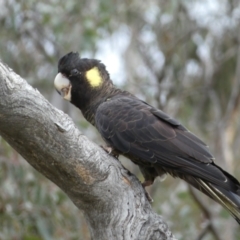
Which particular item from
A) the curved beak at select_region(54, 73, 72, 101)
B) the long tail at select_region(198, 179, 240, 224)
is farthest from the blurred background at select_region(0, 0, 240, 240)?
the long tail at select_region(198, 179, 240, 224)

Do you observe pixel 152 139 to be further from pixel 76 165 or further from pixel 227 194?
pixel 76 165

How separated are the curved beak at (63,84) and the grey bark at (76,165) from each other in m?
1.02

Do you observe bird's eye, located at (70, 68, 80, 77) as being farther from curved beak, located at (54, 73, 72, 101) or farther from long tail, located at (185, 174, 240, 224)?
long tail, located at (185, 174, 240, 224)

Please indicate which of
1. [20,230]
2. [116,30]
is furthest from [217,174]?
[116,30]

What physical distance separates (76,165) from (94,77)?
1.32 metres

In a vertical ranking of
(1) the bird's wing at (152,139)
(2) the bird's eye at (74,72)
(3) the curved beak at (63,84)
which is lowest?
(1) the bird's wing at (152,139)

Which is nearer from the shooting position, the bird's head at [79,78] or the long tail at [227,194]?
the long tail at [227,194]

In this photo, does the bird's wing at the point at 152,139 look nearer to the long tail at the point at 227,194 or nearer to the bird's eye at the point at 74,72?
the long tail at the point at 227,194

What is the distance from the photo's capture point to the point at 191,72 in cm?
750

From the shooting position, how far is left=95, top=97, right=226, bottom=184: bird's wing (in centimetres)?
308

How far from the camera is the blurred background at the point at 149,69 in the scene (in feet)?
15.2

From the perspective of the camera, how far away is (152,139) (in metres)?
3.22

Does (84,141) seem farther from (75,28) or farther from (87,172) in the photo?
(75,28)

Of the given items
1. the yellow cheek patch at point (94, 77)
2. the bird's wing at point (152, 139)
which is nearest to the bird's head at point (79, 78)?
the yellow cheek patch at point (94, 77)
